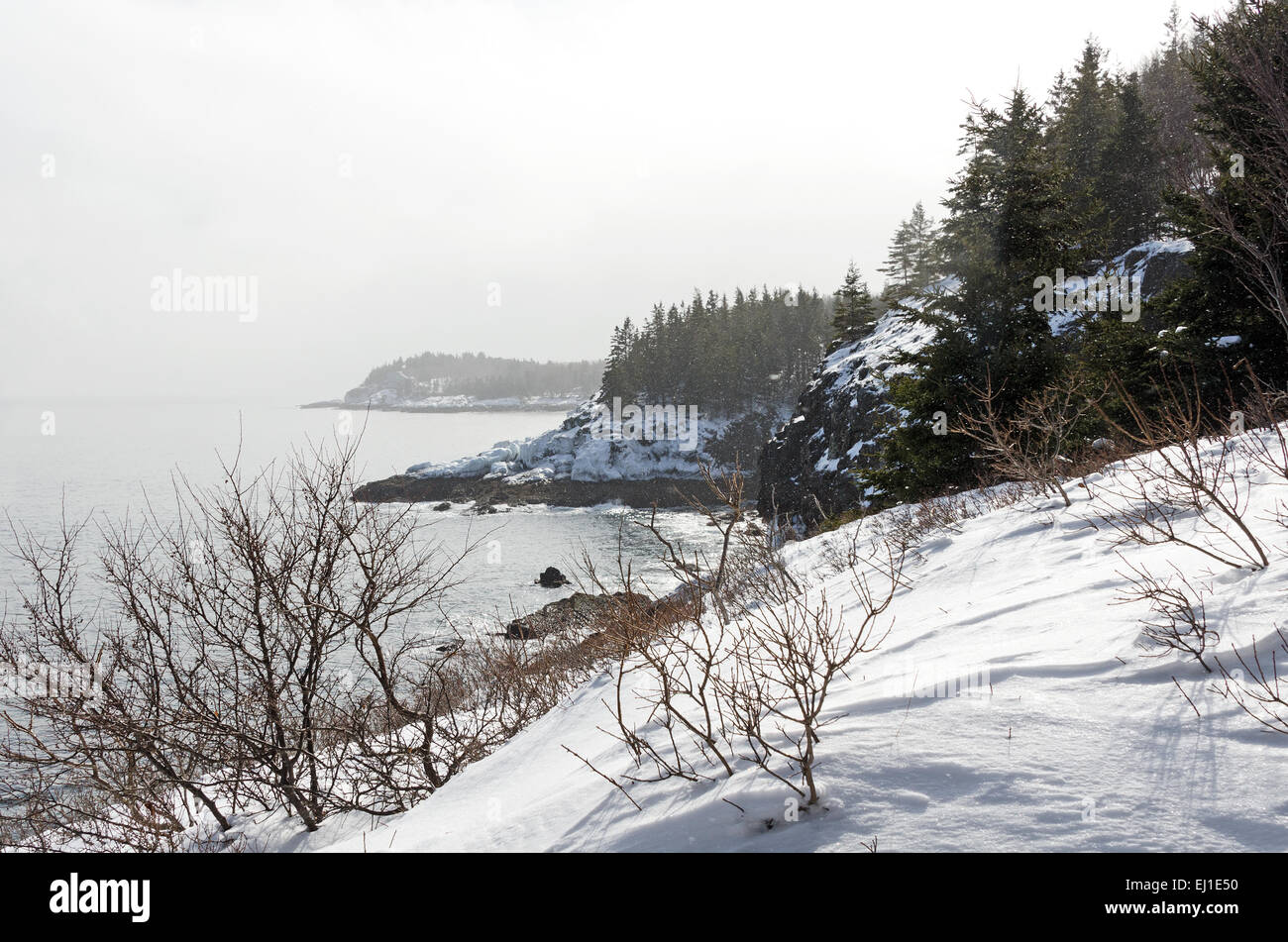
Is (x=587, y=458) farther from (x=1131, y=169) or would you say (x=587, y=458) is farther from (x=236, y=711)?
(x=236, y=711)

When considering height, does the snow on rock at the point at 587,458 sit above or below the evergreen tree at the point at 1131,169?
below

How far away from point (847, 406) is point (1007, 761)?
3398 centimetres

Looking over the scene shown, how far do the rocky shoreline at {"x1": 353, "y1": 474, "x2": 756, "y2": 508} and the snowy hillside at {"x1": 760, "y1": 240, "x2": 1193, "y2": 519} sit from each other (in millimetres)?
16359

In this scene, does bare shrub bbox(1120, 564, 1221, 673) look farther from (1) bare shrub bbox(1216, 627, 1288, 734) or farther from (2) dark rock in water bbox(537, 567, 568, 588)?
(2) dark rock in water bbox(537, 567, 568, 588)

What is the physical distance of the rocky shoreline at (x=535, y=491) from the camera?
61.7 m

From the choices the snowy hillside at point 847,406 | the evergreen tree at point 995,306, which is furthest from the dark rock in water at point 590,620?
the snowy hillside at point 847,406

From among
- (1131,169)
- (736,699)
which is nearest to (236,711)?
(736,699)

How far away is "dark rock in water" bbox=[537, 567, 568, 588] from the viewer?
32.8 meters

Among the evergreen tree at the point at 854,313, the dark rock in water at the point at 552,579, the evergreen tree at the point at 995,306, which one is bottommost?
the dark rock in water at the point at 552,579

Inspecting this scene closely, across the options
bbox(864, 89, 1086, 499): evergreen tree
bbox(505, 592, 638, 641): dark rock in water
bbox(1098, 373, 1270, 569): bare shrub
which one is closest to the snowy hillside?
bbox(864, 89, 1086, 499): evergreen tree

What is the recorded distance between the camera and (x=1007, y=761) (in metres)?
2.60

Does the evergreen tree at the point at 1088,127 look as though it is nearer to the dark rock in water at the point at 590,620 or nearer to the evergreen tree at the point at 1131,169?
the evergreen tree at the point at 1131,169

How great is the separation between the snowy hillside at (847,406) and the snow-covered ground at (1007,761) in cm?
1965
